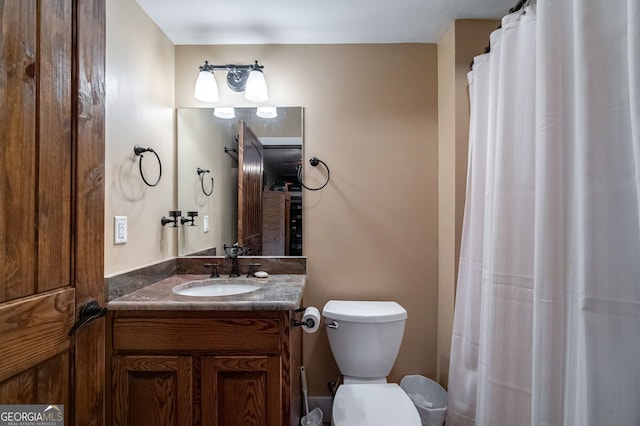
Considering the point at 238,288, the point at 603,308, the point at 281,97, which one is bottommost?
the point at 238,288

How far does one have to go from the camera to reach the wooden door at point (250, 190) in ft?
5.62

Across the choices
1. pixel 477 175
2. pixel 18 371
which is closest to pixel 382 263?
pixel 477 175

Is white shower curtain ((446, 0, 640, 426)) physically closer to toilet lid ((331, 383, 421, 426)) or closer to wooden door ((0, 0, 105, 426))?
toilet lid ((331, 383, 421, 426))

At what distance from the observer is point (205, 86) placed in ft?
5.30

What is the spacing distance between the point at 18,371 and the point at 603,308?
1.48 metres

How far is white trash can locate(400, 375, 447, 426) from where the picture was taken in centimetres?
142

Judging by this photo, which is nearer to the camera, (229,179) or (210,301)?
(210,301)

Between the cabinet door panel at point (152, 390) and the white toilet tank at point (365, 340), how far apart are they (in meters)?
0.70

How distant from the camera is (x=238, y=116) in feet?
5.65

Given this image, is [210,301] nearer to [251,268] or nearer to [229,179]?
[251,268]

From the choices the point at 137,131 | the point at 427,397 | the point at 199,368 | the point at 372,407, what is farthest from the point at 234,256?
the point at 427,397

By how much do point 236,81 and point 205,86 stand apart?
18 centimetres

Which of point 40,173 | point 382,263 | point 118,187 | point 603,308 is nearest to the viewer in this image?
point 603,308

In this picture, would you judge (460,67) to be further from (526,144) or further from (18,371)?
(18,371)
